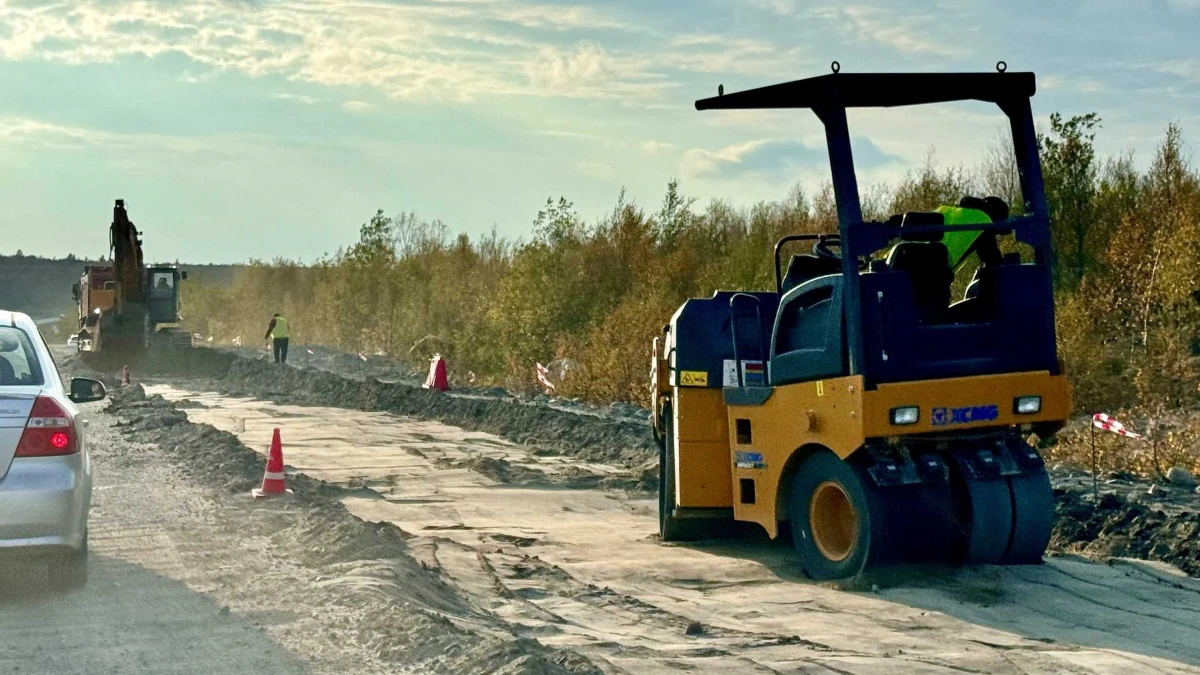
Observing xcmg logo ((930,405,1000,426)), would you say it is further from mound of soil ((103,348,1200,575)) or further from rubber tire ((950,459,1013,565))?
mound of soil ((103,348,1200,575))

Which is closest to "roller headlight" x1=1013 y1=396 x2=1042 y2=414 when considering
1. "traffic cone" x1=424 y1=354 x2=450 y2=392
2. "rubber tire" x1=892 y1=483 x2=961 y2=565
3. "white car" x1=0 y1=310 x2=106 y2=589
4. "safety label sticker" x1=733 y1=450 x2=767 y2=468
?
"rubber tire" x1=892 y1=483 x2=961 y2=565

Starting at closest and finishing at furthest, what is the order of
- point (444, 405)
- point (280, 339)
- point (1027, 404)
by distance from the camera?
point (1027, 404), point (444, 405), point (280, 339)

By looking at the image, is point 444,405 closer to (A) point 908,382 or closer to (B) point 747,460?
(B) point 747,460

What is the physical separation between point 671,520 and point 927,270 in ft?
10.7

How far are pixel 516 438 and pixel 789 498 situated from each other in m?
12.7

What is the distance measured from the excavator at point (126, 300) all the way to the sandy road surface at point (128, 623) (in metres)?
32.6

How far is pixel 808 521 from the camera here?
1014 centimetres

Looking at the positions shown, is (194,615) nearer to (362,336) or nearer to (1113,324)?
(1113,324)

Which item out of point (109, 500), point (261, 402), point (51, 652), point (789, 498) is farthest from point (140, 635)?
point (261, 402)

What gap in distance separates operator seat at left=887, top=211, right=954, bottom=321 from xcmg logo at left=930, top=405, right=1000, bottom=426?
745mm

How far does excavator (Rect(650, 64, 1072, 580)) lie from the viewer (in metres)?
9.38

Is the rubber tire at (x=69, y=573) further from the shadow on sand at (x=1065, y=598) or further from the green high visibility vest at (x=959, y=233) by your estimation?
the green high visibility vest at (x=959, y=233)

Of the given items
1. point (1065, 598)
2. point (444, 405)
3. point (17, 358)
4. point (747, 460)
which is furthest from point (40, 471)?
point (444, 405)

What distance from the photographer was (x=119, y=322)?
144ft
